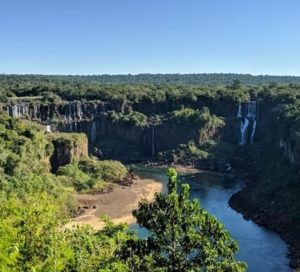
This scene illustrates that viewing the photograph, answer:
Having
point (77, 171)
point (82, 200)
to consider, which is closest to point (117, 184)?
point (77, 171)

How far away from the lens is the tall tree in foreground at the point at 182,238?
1836 centimetres

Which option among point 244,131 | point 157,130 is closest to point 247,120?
point 244,131

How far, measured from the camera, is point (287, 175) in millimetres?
73625

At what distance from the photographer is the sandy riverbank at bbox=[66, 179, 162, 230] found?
66188mm

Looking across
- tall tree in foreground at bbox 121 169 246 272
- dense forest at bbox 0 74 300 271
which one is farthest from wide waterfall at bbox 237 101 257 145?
tall tree in foreground at bbox 121 169 246 272

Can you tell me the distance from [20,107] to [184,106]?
37058 millimetres

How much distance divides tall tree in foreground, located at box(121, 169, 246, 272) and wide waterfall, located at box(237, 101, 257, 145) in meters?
99.2

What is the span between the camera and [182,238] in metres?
18.5

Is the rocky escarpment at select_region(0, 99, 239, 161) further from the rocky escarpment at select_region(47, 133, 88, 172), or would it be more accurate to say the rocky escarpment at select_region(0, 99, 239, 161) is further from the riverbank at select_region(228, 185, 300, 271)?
the riverbank at select_region(228, 185, 300, 271)

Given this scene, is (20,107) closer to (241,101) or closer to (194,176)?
(194,176)

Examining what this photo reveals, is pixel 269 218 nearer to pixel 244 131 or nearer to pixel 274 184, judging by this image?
pixel 274 184

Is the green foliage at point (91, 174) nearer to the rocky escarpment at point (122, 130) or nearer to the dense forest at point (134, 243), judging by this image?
the rocky escarpment at point (122, 130)

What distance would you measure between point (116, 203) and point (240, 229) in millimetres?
20310

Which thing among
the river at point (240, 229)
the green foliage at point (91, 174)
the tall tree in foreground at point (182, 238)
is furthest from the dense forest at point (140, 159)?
the river at point (240, 229)
